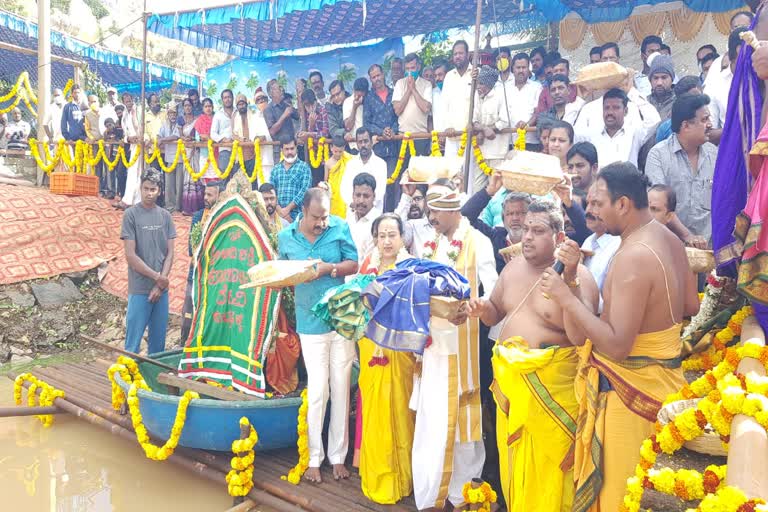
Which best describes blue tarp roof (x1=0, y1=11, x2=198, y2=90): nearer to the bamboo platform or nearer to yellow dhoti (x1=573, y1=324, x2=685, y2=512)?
the bamboo platform

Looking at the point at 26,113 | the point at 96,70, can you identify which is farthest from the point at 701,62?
the point at 26,113

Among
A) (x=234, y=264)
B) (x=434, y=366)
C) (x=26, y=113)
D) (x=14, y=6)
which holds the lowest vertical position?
(x=434, y=366)

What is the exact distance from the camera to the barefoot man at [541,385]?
9.23 feet

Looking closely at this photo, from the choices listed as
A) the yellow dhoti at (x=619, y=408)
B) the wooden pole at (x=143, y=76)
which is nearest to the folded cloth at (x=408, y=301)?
the yellow dhoti at (x=619, y=408)

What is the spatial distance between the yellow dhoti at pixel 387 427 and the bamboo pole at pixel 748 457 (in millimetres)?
2192

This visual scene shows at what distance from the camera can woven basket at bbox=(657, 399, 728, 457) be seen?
2.13 m

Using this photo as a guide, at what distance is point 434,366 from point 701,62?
522 cm

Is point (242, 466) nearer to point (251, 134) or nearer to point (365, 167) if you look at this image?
point (365, 167)

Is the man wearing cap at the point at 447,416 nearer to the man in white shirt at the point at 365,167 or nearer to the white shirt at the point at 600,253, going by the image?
the white shirt at the point at 600,253

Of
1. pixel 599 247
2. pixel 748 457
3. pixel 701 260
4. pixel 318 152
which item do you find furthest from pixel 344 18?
pixel 748 457

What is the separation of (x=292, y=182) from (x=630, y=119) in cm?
413

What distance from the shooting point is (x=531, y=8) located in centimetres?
989

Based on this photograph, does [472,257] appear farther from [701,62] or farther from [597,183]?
[701,62]

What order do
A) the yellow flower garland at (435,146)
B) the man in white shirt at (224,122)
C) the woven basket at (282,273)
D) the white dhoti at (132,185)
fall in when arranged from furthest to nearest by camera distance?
the white dhoti at (132,185) < the man in white shirt at (224,122) < the yellow flower garland at (435,146) < the woven basket at (282,273)
